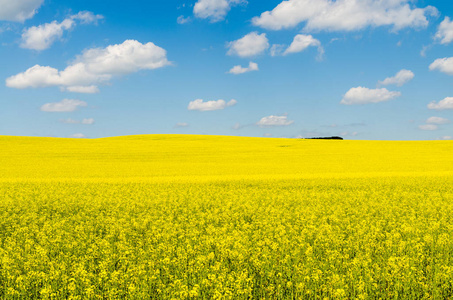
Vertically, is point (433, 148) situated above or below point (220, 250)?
above

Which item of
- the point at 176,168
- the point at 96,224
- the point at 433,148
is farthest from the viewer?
the point at 433,148

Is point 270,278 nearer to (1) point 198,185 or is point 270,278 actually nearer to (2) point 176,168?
(1) point 198,185

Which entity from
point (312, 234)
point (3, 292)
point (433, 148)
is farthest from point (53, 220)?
point (433, 148)

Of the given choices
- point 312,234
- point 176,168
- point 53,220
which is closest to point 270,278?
point 312,234

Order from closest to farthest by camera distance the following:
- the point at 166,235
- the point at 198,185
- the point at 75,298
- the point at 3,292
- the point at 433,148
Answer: the point at 75,298
the point at 3,292
the point at 166,235
the point at 198,185
the point at 433,148

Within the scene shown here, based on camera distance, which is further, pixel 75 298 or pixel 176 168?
pixel 176 168

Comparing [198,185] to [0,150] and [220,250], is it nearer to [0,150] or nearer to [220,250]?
[220,250]

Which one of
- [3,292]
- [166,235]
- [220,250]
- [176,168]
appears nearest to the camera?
[3,292]

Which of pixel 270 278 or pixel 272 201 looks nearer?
pixel 270 278

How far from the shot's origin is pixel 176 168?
3141 cm

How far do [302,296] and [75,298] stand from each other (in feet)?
10.2

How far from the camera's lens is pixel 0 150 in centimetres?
4362

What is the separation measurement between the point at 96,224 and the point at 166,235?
10.3 feet

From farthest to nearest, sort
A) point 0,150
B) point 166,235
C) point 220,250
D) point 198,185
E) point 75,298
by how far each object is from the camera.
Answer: point 0,150 < point 198,185 < point 166,235 < point 220,250 < point 75,298
